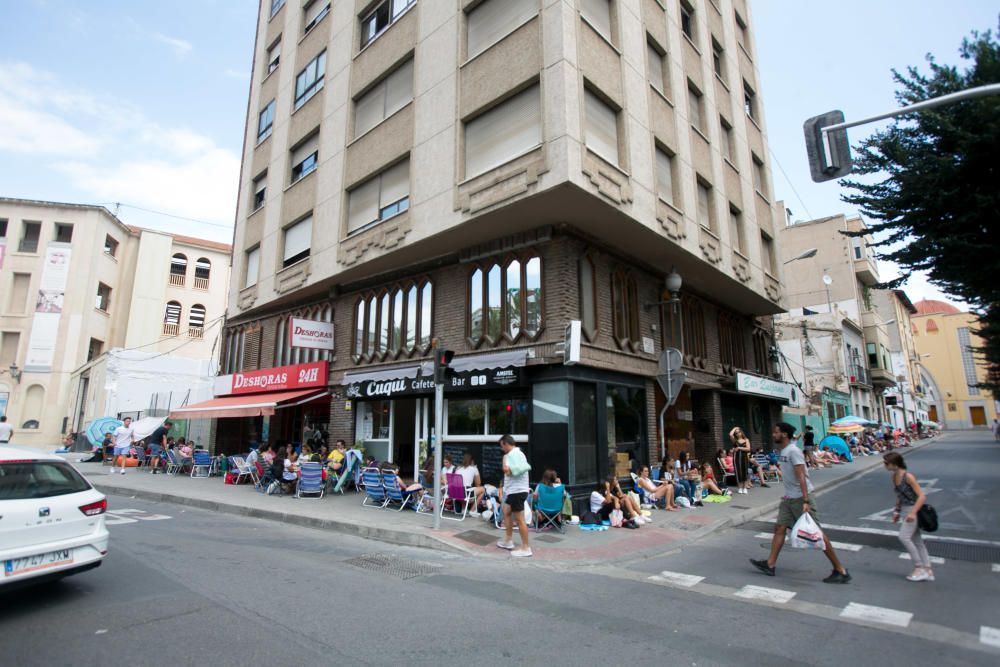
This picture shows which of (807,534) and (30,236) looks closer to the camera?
(807,534)

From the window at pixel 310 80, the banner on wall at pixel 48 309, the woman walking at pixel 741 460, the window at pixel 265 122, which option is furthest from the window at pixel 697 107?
the banner on wall at pixel 48 309

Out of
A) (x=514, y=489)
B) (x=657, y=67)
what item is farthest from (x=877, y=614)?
(x=657, y=67)

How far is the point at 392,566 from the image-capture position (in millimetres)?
7051

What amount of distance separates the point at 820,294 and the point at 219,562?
43.3m

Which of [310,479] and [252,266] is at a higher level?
[252,266]

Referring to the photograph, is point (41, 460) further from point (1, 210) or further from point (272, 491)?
point (1, 210)

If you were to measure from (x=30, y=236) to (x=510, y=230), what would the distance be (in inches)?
1529

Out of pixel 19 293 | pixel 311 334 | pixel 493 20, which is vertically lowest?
pixel 311 334

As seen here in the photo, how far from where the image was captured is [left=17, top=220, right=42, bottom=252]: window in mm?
34531

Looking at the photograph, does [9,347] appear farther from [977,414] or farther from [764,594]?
[977,414]

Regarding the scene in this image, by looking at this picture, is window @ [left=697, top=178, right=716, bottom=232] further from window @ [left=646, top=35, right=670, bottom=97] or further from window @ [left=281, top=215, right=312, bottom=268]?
window @ [left=281, top=215, right=312, bottom=268]

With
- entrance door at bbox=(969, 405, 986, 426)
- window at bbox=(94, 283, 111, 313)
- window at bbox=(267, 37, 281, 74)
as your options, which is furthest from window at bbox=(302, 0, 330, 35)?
entrance door at bbox=(969, 405, 986, 426)

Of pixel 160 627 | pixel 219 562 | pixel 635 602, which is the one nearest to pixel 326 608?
pixel 160 627

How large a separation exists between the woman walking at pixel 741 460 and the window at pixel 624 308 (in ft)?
14.8
